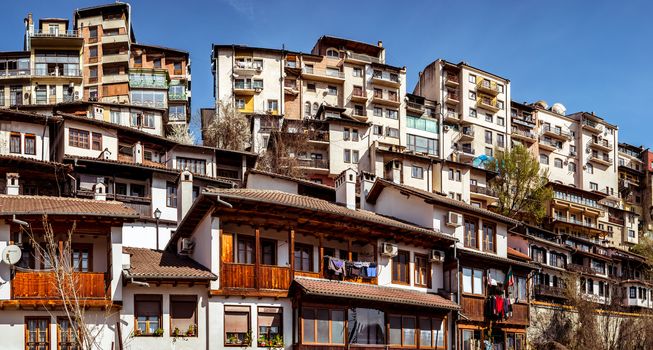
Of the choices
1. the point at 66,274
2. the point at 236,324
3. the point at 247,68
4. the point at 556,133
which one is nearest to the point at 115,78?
the point at 247,68

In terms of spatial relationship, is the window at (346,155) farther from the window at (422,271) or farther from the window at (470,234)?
the window at (422,271)

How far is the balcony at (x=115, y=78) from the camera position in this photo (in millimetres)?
82750

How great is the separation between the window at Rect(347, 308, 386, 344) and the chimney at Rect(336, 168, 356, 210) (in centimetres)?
662

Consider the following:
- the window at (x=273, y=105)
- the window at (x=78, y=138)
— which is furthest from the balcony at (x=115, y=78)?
the window at (x=78, y=138)

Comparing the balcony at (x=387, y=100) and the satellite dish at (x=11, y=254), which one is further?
the balcony at (x=387, y=100)

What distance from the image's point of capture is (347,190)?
40.9 metres

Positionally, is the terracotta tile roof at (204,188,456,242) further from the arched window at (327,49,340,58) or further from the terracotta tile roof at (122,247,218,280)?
the arched window at (327,49,340,58)

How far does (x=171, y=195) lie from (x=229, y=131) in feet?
74.5

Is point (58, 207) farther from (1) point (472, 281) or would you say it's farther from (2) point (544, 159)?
(2) point (544, 159)

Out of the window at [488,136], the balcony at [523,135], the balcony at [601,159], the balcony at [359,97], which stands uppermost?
the balcony at [359,97]

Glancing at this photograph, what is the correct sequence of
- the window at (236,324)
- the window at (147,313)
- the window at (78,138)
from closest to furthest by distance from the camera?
the window at (147,313) < the window at (236,324) < the window at (78,138)

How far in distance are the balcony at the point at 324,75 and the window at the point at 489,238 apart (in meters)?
46.0

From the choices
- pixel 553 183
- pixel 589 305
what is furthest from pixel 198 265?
pixel 553 183

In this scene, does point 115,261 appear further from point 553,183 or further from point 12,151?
point 553,183
